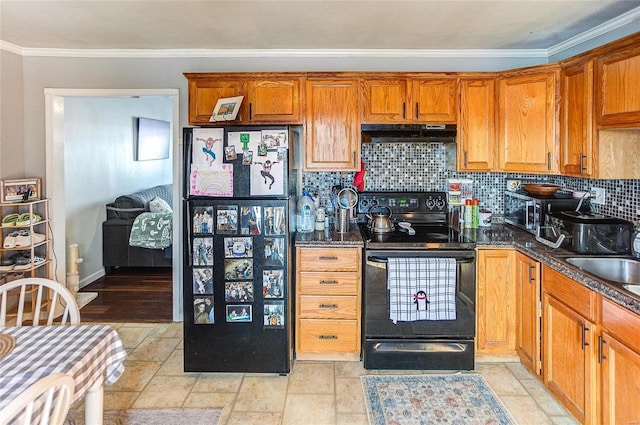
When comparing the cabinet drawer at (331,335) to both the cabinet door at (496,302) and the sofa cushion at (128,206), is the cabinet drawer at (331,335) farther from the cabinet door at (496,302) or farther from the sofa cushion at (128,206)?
the sofa cushion at (128,206)

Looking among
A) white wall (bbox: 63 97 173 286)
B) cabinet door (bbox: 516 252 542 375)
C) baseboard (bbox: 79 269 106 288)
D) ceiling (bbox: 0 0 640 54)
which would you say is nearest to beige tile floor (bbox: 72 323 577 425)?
cabinet door (bbox: 516 252 542 375)

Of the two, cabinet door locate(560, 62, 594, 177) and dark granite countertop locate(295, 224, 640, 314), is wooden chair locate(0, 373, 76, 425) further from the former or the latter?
cabinet door locate(560, 62, 594, 177)

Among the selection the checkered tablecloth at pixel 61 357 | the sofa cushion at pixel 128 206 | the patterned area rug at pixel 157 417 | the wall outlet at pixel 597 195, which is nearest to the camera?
the checkered tablecloth at pixel 61 357

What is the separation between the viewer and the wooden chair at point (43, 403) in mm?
973

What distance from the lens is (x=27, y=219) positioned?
10.9 feet

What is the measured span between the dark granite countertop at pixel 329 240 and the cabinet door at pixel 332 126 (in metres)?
0.52

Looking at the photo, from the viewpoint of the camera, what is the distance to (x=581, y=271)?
2.04 metres

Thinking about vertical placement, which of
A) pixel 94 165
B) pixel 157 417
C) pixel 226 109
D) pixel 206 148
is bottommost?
pixel 157 417

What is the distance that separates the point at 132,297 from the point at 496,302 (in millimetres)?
3506

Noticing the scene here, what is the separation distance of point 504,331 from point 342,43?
8.05 feet

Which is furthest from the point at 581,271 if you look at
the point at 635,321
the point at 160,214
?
the point at 160,214

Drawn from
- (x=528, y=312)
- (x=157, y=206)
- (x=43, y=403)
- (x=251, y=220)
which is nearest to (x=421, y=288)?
(x=528, y=312)

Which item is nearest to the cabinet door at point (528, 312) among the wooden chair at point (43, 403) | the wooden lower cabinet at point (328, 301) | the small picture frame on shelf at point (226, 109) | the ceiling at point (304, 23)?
the wooden lower cabinet at point (328, 301)

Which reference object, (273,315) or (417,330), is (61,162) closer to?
(273,315)
